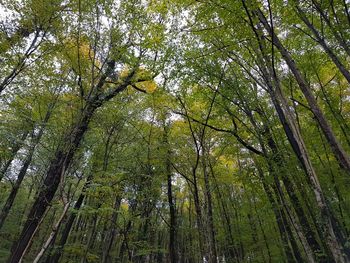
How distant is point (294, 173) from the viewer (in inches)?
277

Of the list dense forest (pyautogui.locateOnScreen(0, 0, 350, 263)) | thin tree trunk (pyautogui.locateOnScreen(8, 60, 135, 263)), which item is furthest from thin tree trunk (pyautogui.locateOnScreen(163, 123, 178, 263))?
thin tree trunk (pyautogui.locateOnScreen(8, 60, 135, 263))

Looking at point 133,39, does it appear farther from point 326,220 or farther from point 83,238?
point 83,238

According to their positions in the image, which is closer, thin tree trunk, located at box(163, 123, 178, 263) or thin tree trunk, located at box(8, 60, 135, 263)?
thin tree trunk, located at box(8, 60, 135, 263)

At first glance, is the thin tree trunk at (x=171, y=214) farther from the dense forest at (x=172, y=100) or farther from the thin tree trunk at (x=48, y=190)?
the thin tree trunk at (x=48, y=190)

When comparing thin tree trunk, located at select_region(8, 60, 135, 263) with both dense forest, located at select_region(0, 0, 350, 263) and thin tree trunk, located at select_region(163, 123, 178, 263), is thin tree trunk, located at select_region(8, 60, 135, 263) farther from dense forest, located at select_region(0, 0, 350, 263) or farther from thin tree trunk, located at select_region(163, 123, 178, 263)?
thin tree trunk, located at select_region(163, 123, 178, 263)

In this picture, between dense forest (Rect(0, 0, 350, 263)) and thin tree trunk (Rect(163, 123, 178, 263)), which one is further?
thin tree trunk (Rect(163, 123, 178, 263))

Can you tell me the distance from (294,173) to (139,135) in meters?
6.65

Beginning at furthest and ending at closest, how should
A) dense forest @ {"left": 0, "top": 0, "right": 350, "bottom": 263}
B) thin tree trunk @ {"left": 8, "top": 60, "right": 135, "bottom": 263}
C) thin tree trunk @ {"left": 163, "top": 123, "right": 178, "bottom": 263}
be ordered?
thin tree trunk @ {"left": 163, "top": 123, "right": 178, "bottom": 263} → thin tree trunk @ {"left": 8, "top": 60, "right": 135, "bottom": 263} → dense forest @ {"left": 0, "top": 0, "right": 350, "bottom": 263}

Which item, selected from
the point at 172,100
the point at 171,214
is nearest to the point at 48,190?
the point at 172,100

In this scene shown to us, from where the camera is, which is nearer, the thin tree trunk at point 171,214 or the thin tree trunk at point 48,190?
the thin tree trunk at point 48,190

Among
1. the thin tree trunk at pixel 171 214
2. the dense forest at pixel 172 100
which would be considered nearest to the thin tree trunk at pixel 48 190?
the dense forest at pixel 172 100

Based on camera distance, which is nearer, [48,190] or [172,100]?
[48,190]

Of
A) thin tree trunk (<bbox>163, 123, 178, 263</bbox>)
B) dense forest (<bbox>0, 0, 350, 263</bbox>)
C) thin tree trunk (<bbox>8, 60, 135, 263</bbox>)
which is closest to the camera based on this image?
dense forest (<bbox>0, 0, 350, 263</bbox>)

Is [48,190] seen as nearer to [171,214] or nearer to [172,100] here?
[172,100]
